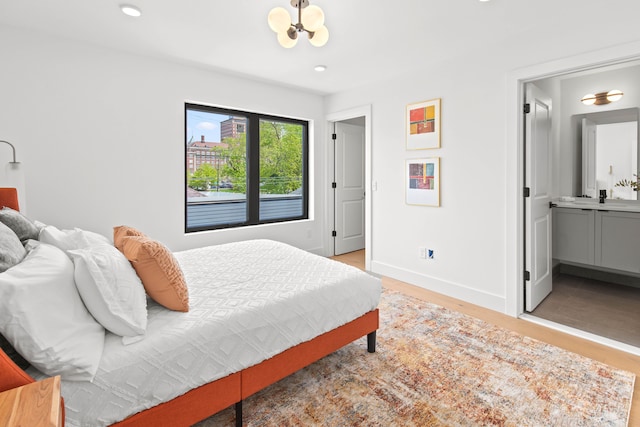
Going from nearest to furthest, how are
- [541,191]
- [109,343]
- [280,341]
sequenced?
[109,343]
[280,341]
[541,191]

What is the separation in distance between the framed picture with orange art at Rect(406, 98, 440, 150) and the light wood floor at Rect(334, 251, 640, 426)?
160cm

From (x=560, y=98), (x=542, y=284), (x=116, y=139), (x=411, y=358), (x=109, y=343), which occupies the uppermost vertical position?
(x=560, y=98)

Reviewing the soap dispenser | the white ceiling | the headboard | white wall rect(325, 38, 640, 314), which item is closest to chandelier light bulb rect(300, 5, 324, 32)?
the white ceiling

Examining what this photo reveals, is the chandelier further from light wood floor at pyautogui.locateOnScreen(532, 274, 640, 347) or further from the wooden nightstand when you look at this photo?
light wood floor at pyautogui.locateOnScreen(532, 274, 640, 347)

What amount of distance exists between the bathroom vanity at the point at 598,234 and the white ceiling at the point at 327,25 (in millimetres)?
2084

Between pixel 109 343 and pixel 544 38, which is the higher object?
pixel 544 38

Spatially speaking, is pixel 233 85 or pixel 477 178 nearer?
pixel 477 178

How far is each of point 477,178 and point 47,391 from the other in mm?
3342

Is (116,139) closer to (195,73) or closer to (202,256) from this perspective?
(195,73)

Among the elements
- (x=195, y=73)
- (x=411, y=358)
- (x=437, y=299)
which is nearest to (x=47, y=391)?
(x=411, y=358)

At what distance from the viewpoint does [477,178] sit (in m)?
3.20

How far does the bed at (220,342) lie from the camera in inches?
49.7

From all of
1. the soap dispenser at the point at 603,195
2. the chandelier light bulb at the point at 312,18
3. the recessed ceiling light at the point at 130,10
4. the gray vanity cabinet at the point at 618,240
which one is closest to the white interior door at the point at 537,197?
the gray vanity cabinet at the point at 618,240

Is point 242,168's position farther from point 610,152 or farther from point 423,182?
point 610,152
